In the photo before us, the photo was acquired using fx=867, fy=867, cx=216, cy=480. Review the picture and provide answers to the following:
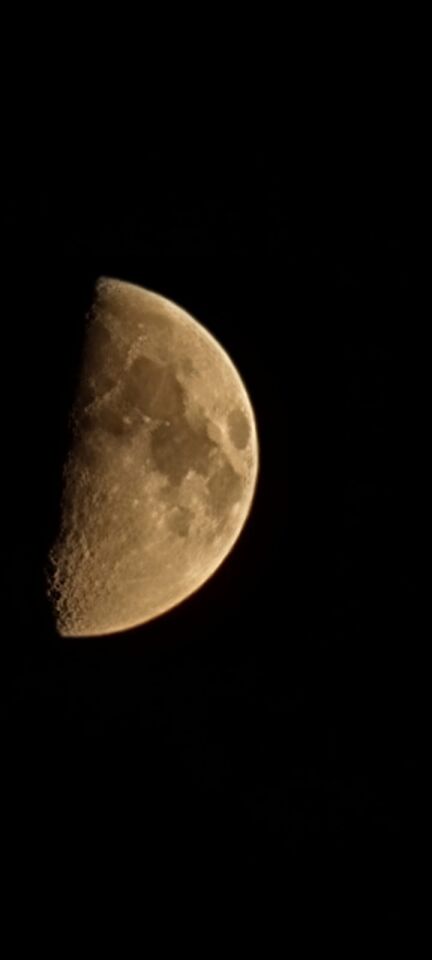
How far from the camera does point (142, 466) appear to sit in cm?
423

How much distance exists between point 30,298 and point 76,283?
1.09 ft

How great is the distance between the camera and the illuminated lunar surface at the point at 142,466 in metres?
4.19

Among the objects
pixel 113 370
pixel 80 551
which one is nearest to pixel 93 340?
pixel 113 370

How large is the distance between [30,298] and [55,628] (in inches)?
66.6

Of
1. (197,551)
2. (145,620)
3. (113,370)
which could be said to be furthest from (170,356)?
(145,620)

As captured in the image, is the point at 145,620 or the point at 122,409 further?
the point at 145,620

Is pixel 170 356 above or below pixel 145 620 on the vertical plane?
above

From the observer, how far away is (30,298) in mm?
4172

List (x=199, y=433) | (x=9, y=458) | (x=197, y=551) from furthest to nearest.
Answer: (x=197, y=551) < (x=199, y=433) < (x=9, y=458)

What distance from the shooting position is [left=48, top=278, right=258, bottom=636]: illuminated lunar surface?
4191 mm

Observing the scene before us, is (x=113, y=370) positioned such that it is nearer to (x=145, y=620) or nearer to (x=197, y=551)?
(x=197, y=551)

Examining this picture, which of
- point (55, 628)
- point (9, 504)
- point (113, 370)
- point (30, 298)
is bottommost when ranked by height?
point (55, 628)

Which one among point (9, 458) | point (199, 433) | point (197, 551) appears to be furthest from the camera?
point (197, 551)

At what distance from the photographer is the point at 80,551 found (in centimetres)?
427
